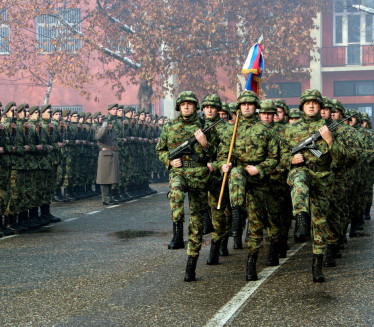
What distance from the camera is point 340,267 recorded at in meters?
8.53

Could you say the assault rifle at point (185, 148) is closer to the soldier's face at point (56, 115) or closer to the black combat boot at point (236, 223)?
the black combat boot at point (236, 223)

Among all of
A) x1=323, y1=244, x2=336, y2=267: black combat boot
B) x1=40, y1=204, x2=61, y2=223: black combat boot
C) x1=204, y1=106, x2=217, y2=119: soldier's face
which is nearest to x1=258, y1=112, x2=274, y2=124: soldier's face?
x1=204, y1=106, x2=217, y2=119: soldier's face

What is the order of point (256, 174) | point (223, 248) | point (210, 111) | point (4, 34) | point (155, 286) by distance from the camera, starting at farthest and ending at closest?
point (4, 34), point (223, 248), point (210, 111), point (256, 174), point (155, 286)

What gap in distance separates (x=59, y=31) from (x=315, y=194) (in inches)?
1098

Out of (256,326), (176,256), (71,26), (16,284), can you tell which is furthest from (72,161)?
(71,26)

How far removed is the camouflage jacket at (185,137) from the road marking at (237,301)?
4.46 ft

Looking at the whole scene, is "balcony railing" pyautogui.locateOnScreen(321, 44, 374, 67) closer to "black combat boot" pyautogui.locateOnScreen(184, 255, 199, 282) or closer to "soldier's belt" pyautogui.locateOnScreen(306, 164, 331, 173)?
"soldier's belt" pyautogui.locateOnScreen(306, 164, 331, 173)

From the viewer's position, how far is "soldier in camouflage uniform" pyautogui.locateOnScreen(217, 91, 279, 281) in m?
7.76

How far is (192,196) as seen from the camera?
26.2ft

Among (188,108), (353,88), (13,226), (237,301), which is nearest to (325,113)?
(188,108)

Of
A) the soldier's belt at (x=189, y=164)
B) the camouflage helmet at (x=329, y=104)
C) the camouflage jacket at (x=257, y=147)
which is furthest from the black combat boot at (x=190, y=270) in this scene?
the camouflage helmet at (x=329, y=104)

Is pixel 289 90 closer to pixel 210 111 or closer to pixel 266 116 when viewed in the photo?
pixel 266 116

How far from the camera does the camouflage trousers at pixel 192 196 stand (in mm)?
7680

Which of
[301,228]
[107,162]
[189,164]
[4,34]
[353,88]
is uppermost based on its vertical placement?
[4,34]
